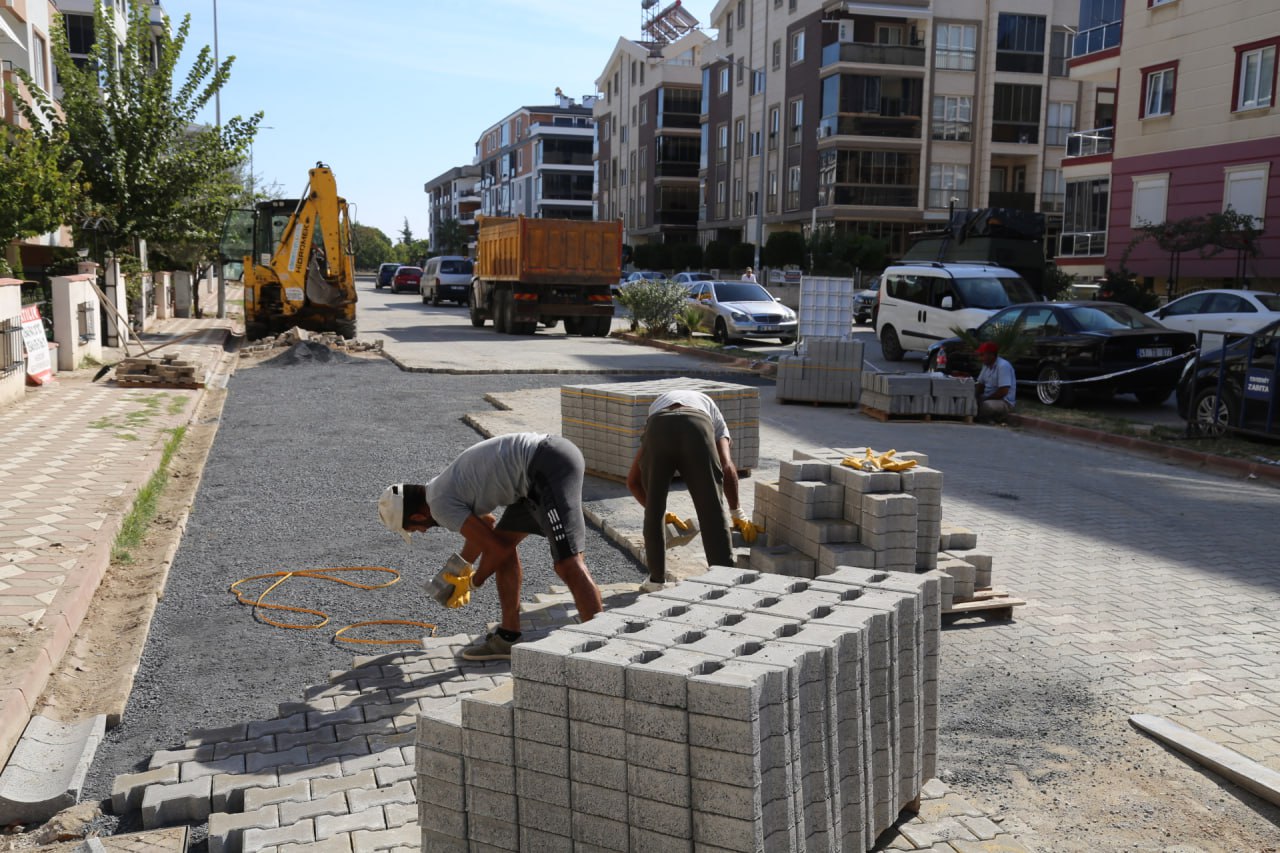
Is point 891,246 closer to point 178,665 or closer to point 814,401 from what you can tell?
point 814,401

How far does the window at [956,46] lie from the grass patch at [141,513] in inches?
1802

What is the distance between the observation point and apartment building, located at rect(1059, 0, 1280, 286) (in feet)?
86.3

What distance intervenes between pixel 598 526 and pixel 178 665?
3606 mm

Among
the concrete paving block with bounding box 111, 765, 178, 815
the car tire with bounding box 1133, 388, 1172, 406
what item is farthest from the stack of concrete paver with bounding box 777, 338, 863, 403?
the concrete paving block with bounding box 111, 765, 178, 815

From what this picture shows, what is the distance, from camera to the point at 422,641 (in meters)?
5.98

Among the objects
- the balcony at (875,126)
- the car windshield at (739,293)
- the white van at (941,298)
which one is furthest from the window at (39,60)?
the balcony at (875,126)

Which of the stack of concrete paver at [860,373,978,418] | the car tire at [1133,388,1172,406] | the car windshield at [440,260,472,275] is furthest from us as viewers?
the car windshield at [440,260,472,275]

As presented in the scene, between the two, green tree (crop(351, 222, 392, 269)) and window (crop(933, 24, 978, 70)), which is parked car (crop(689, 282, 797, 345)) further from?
green tree (crop(351, 222, 392, 269))

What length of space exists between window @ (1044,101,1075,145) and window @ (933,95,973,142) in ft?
11.9

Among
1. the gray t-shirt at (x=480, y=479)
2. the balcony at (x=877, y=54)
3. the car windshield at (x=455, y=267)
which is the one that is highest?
the balcony at (x=877, y=54)

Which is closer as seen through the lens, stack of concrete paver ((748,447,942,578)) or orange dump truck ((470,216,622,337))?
stack of concrete paver ((748,447,942,578))

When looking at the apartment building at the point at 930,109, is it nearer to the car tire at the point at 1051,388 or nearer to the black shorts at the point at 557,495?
the car tire at the point at 1051,388

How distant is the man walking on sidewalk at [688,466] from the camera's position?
6.30 m

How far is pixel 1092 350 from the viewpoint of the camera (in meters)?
15.8
